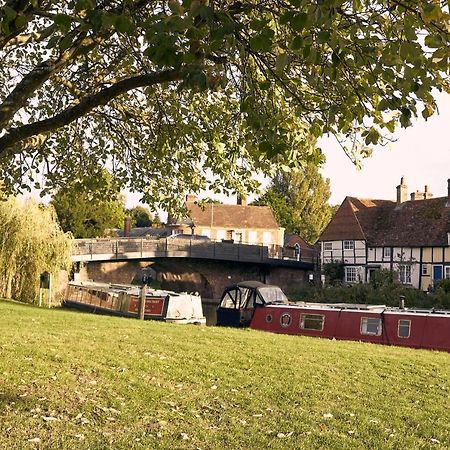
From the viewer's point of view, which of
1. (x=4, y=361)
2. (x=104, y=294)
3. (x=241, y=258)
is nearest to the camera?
(x=4, y=361)

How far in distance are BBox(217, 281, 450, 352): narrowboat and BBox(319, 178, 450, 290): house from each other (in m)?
18.5

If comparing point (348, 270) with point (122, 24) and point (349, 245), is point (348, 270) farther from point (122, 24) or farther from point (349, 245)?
point (122, 24)

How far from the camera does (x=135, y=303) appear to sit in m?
27.3

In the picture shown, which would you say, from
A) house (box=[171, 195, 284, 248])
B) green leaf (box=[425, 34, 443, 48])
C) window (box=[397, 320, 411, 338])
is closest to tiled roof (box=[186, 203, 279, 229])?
house (box=[171, 195, 284, 248])

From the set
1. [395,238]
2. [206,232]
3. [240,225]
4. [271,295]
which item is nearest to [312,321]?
[271,295]

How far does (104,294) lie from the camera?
2984cm

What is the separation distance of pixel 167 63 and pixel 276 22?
2.26 metres

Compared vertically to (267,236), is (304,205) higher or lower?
higher

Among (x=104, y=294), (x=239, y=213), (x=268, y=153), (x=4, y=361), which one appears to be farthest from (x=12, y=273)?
(x=239, y=213)

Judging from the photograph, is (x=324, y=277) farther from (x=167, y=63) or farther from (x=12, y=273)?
(x=167, y=63)

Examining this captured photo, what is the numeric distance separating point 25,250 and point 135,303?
5570mm

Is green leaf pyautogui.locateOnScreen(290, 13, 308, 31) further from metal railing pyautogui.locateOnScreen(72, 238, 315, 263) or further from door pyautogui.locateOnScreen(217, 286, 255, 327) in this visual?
metal railing pyautogui.locateOnScreen(72, 238, 315, 263)

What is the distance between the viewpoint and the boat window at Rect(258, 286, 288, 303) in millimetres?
26791

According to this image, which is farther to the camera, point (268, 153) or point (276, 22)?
point (276, 22)
